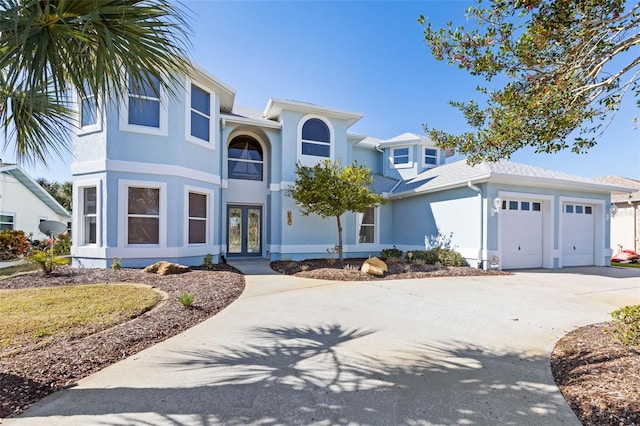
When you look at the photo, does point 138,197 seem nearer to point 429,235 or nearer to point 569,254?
point 429,235

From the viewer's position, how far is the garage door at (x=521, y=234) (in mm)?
12250

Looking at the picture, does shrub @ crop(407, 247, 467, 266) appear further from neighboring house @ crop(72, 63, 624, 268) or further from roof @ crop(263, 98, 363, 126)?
roof @ crop(263, 98, 363, 126)

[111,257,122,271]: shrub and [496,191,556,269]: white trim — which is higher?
[496,191,556,269]: white trim

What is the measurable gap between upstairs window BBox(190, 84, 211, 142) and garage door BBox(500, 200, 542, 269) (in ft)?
39.2

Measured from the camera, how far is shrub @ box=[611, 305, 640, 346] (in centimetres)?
387

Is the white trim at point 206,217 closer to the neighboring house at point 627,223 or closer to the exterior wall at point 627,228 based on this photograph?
the neighboring house at point 627,223

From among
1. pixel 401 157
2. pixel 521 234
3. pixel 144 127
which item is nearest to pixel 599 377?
pixel 521 234


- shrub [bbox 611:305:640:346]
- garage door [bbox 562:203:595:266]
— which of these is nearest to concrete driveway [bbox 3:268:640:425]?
shrub [bbox 611:305:640:346]

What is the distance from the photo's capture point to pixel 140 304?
19.9 ft

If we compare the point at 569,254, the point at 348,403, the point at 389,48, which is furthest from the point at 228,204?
the point at 569,254

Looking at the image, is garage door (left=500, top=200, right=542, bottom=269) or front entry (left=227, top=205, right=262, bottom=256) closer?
garage door (left=500, top=200, right=542, bottom=269)

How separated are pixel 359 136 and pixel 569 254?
10882 mm

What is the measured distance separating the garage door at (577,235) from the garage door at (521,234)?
147cm

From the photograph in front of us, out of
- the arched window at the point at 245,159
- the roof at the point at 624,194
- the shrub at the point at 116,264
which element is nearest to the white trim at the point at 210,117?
the arched window at the point at 245,159
